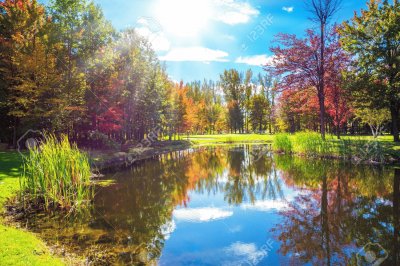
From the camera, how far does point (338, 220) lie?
7668 millimetres

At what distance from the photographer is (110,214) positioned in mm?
8953

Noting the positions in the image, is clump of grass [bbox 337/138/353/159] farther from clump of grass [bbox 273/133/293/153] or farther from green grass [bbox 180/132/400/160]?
clump of grass [bbox 273/133/293/153]

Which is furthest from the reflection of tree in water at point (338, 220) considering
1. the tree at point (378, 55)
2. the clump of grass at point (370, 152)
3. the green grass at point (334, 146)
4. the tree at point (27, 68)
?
the tree at point (27, 68)

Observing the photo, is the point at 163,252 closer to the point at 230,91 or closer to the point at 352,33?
the point at 352,33

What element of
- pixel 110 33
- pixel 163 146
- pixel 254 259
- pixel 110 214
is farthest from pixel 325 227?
pixel 163 146

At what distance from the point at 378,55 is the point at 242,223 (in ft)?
65.2

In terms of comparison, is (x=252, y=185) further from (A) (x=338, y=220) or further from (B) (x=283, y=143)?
(B) (x=283, y=143)

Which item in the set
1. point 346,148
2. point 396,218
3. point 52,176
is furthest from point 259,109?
point 52,176

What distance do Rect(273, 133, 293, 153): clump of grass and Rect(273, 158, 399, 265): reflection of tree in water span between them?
35.2 ft

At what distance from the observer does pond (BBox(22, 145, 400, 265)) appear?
600cm

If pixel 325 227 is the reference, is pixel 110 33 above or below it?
above

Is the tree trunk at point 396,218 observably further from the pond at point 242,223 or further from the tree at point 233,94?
the tree at point 233,94

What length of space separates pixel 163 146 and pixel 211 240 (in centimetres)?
2946

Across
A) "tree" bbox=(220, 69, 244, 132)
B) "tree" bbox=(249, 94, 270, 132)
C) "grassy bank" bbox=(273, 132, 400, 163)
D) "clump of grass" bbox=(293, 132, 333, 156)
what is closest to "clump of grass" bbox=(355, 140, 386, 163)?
"grassy bank" bbox=(273, 132, 400, 163)
